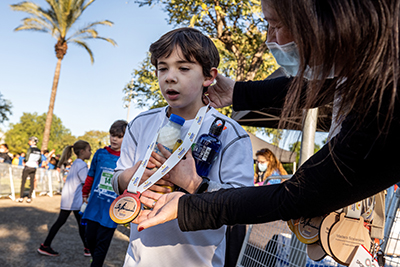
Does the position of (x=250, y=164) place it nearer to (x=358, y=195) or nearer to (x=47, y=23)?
(x=358, y=195)

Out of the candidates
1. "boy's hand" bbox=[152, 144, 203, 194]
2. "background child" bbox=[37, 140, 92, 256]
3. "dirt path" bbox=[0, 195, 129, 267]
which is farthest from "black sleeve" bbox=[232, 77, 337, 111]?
"background child" bbox=[37, 140, 92, 256]

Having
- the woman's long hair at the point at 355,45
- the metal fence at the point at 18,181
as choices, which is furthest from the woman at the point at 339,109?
the metal fence at the point at 18,181

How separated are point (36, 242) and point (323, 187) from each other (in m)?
6.38

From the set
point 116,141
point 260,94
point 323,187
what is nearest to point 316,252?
point 323,187

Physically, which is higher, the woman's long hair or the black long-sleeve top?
the woman's long hair

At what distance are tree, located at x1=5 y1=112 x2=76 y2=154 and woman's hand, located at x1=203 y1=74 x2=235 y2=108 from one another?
66581 millimetres

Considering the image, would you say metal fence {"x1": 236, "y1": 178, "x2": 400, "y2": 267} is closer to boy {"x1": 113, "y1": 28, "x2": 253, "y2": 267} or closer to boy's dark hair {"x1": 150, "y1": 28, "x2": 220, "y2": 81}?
boy {"x1": 113, "y1": 28, "x2": 253, "y2": 267}

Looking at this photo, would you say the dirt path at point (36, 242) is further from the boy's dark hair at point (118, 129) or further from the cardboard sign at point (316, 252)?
the cardboard sign at point (316, 252)

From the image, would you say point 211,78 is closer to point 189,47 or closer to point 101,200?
point 189,47

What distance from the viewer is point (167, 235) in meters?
1.80

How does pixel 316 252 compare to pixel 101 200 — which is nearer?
pixel 316 252

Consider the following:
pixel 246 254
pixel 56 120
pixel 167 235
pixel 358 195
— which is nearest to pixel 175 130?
pixel 167 235

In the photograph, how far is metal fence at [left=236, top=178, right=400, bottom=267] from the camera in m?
2.12

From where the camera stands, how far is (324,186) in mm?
981
